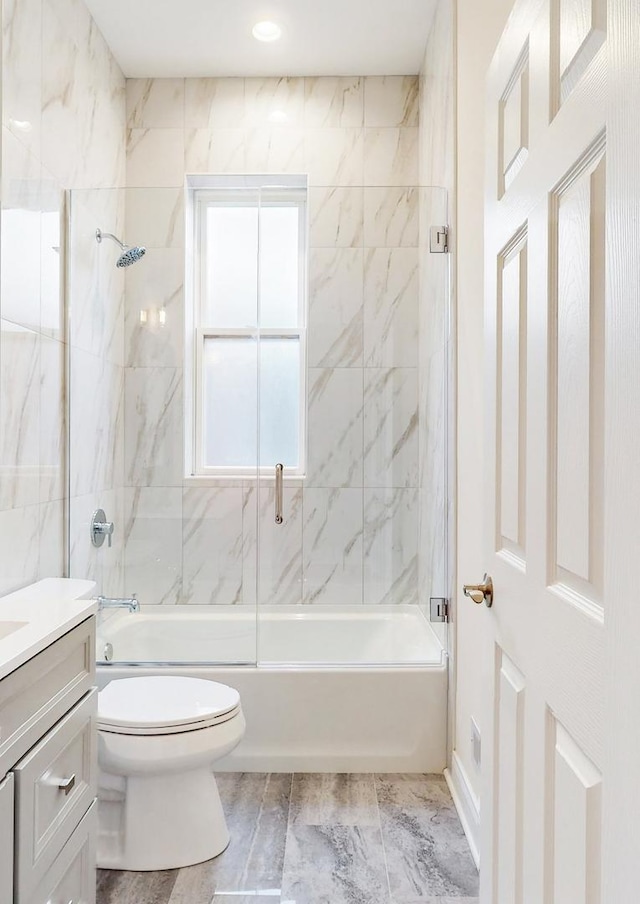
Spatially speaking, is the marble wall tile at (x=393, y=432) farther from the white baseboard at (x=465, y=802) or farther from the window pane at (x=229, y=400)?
the white baseboard at (x=465, y=802)

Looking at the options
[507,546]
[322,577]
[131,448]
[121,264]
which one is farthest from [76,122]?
[507,546]

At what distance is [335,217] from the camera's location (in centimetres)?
296

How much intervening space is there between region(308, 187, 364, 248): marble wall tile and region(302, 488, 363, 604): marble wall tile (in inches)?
44.2

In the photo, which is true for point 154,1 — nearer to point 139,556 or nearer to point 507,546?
point 139,556

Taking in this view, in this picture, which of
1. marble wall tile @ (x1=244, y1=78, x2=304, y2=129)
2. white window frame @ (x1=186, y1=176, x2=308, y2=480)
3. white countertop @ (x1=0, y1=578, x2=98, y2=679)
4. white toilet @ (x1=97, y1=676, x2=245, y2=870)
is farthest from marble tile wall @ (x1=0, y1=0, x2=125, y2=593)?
marble wall tile @ (x1=244, y1=78, x2=304, y2=129)

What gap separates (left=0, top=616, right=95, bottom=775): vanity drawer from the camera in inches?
44.8

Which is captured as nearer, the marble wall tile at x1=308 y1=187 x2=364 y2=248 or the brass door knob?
the brass door knob

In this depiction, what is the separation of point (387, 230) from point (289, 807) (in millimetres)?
2282

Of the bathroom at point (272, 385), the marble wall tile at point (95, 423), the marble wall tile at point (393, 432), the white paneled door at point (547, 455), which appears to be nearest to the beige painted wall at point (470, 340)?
the bathroom at point (272, 385)

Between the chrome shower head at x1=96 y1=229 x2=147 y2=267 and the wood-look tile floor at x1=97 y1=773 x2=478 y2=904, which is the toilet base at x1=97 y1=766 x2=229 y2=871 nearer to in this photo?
the wood-look tile floor at x1=97 y1=773 x2=478 y2=904

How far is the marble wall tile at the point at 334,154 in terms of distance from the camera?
3.16 meters

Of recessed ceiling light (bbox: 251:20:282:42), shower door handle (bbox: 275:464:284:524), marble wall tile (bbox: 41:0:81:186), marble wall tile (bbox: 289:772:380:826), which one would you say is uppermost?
recessed ceiling light (bbox: 251:20:282:42)

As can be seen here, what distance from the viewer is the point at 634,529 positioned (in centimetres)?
65

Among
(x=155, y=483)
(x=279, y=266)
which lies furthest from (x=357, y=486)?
(x=279, y=266)
